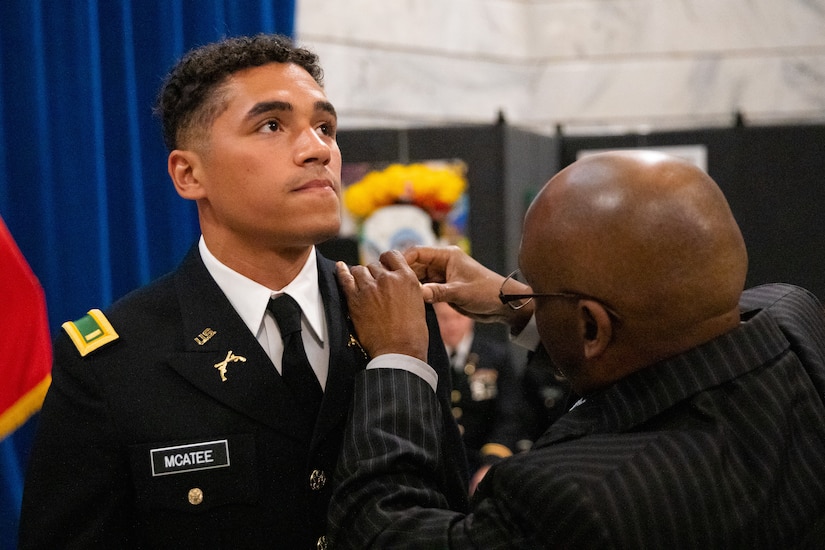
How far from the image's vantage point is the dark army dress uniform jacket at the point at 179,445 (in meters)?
1.61

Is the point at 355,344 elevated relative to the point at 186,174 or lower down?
lower down

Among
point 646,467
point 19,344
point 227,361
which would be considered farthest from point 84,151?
point 646,467

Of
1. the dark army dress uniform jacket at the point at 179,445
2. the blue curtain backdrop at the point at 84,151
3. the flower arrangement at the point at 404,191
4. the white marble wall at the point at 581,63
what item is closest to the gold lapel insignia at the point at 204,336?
the dark army dress uniform jacket at the point at 179,445

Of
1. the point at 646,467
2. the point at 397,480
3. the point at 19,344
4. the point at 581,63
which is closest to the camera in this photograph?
the point at 646,467

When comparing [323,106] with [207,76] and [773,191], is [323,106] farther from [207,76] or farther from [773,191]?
[773,191]

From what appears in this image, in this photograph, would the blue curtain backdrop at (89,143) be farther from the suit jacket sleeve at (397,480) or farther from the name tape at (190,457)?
the suit jacket sleeve at (397,480)

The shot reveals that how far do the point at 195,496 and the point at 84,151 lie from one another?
4.34 feet

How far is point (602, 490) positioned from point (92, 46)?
1.94m

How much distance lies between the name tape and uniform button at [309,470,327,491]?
0.48 feet

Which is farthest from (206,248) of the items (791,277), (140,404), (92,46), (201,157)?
(791,277)

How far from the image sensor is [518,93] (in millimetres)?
6480

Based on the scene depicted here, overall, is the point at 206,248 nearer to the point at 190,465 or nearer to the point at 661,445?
the point at 190,465

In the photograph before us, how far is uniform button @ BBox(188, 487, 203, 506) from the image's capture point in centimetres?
164

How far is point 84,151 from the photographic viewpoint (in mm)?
2625
